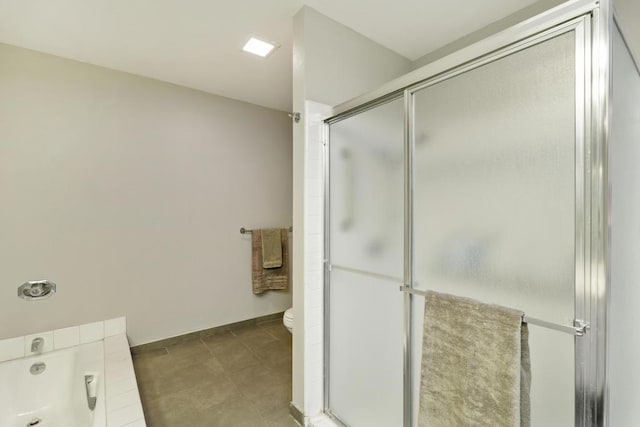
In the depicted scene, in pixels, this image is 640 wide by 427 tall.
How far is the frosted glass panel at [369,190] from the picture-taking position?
54.4 inches

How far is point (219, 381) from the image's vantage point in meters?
2.18

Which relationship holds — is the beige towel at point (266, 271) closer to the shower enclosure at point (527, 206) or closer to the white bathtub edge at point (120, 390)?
the white bathtub edge at point (120, 390)

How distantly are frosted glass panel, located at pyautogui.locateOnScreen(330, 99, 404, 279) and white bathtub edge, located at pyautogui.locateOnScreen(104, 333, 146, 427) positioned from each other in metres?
1.25

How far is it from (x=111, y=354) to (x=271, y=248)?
64.1 inches

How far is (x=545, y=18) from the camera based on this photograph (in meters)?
0.88

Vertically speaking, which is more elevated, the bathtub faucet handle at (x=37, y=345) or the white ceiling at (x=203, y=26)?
the white ceiling at (x=203, y=26)

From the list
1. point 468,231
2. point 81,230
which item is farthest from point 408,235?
point 81,230

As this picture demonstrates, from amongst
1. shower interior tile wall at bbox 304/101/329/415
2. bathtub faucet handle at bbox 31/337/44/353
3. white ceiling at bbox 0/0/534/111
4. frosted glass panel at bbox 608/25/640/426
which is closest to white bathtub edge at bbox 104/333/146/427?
bathtub faucet handle at bbox 31/337/44/353

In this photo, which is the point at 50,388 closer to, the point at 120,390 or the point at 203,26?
the point at 120,390

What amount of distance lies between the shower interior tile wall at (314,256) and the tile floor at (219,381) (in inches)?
11.6

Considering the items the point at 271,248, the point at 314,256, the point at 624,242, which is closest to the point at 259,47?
the point at 314,256

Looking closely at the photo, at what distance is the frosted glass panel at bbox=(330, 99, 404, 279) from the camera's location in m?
1.38

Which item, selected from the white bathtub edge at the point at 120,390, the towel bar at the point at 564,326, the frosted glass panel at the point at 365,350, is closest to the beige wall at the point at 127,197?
the white bathtub edge at the point at 120,390

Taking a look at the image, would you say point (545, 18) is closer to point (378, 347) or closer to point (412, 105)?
point (412, 105)
